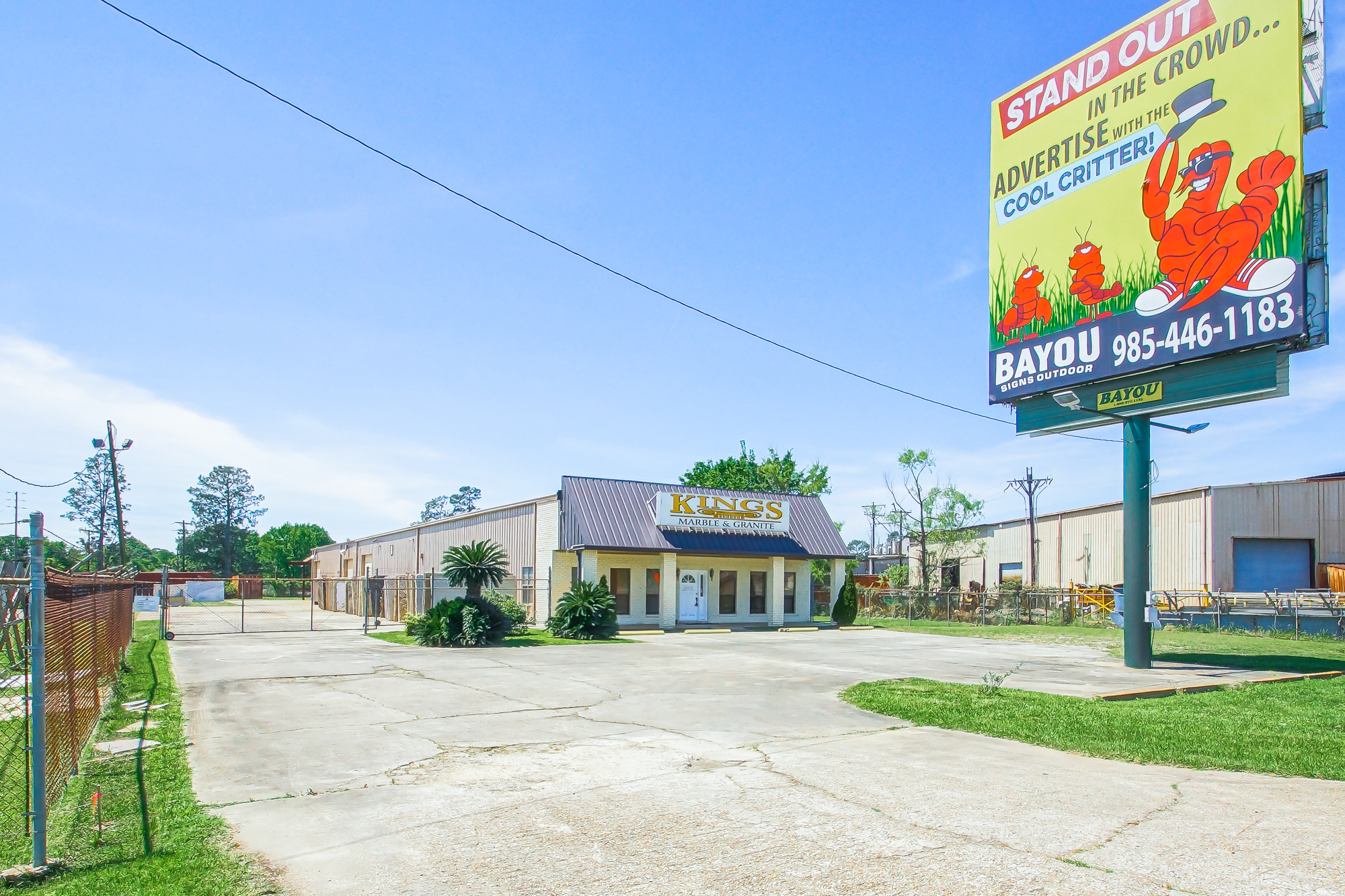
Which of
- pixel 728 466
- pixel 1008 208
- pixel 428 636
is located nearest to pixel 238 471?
pixel 728 466

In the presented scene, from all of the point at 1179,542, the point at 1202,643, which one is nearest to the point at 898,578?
the point at 1179,542

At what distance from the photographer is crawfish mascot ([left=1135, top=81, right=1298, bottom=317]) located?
1658 centimetres

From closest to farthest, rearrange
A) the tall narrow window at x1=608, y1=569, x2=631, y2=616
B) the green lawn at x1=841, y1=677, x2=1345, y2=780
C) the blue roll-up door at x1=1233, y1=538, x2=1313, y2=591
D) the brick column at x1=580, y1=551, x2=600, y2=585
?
the green lawn at x1=841, y1=677, x2=1345, y2=780 → the brick column at x1=580, y1=551, x2=600, y2=585 → the tall narrow window at x1=608, y1=569, x2=631, y2=616 → the blue roll-up door at x1=1233, y1=538, x2=1313, y2=591

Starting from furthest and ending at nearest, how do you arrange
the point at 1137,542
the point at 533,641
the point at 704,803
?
the point at 533,641 < the point at 1137,542 < the point at 704,803

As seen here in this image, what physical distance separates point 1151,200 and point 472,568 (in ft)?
65.9

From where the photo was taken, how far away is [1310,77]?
54.9ft

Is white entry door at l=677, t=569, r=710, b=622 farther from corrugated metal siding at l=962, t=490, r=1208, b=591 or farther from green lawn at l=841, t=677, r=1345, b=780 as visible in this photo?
corrugated metal siding at l=962, t=490, r=1208, b=591

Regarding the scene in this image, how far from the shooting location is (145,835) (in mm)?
6621

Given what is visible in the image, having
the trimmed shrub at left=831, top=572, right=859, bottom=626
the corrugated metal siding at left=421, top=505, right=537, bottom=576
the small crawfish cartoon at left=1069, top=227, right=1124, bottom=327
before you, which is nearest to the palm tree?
the corrugated metal siding at left=421, top=505, right=537, bottom=576

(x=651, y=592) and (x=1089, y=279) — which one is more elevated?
(x=1089, y=279)

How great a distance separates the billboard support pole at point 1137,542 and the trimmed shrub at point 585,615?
15139 millimetres

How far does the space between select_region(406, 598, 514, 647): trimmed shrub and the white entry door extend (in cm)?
1093

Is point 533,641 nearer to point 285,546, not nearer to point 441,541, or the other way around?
point 441,541

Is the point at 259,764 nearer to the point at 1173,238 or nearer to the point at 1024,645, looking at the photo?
the point at 1173,238
